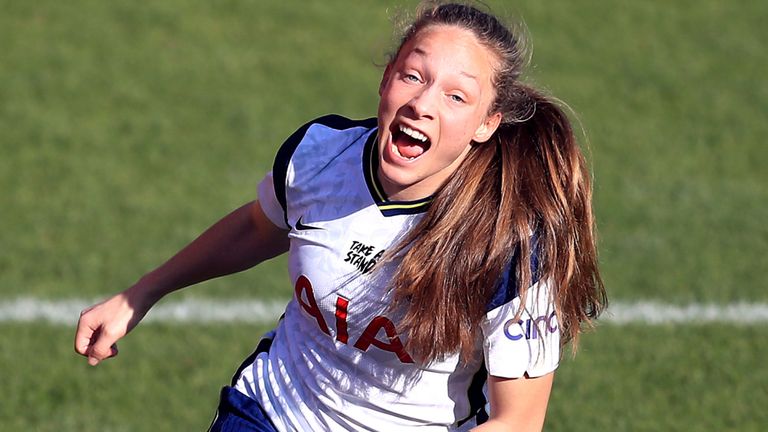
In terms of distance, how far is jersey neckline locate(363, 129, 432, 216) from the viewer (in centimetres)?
290

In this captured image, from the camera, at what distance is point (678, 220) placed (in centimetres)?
645

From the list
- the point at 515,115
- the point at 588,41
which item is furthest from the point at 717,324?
the point at 588,41

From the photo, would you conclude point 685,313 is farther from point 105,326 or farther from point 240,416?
point 105,326

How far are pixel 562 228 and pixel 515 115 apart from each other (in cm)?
32

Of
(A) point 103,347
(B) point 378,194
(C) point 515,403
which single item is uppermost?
(B) point 378,194

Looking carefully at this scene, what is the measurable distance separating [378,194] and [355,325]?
1.09 ft

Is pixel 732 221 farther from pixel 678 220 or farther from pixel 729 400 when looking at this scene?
pixel 729 400

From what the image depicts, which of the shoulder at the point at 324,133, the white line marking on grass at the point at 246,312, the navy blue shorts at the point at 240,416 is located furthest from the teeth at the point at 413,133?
the white line marking on grass at the point at 246,312

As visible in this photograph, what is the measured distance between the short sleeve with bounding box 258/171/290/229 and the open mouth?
1.91 feet

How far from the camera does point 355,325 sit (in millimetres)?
2949

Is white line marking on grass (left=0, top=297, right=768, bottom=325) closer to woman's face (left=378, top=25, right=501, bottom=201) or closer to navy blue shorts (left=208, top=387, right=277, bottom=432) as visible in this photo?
navy blue shorts (left=208, top=387, right=277, bottom=432)

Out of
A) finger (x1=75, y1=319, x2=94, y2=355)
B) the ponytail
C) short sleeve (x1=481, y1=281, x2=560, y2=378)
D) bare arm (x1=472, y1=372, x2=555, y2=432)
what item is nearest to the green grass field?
the ponytail

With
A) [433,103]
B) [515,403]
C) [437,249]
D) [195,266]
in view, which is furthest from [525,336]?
[195,266]

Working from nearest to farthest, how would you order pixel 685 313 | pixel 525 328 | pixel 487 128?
pixel 525 328, pixel 487 128, pixel 685 313
